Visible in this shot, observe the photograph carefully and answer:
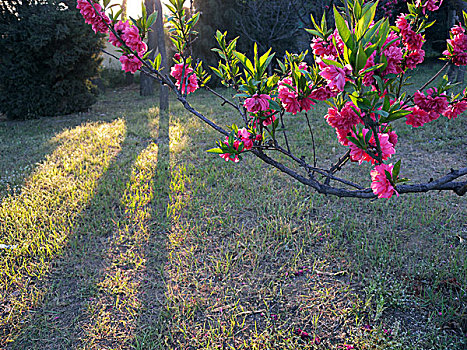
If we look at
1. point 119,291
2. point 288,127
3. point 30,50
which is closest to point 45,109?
point 30,50

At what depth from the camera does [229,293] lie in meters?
2.36

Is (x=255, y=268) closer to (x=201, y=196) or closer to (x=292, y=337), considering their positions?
(x=292, y=337)

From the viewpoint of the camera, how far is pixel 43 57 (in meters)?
7.65

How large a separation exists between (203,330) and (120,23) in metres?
1.76

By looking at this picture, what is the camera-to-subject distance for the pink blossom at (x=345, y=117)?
134 centimetres

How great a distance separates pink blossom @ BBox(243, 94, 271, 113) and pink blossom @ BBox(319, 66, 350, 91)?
392 millimetres

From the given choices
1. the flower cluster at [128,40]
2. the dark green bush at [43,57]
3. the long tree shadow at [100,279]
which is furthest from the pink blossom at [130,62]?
the dark green bush at [43,57]

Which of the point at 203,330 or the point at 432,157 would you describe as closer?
the point at 203,330

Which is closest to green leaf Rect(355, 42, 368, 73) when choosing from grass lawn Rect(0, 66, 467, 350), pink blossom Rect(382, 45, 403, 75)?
pink blossom Rect(382, 45, 403, 75)

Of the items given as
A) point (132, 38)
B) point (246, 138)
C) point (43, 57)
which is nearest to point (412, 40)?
point (246, 138)

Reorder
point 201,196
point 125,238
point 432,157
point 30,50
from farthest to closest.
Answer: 1. point 30,50
2. point 432,157
3. point 201,196
4. point 125,238

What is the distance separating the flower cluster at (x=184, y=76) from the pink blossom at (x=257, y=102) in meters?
0.56

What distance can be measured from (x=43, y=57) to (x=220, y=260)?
7.24 m

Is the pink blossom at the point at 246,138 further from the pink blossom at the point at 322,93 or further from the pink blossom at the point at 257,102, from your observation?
the pink blossom at the point at 322,93
